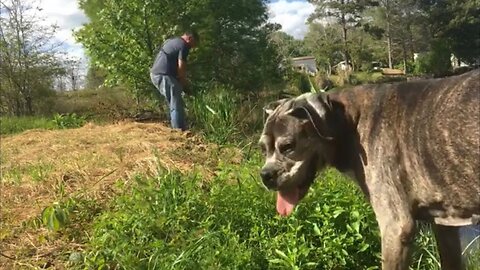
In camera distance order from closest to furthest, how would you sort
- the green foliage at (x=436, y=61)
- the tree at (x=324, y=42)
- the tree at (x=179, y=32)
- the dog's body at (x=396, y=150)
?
the dog's body at (x=396, y=150)
the tree at (x=179, y=32)
the green foliage at (x=436, y=61)
the tree at (x=324, y=42)

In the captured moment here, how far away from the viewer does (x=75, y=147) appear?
35.5 ft

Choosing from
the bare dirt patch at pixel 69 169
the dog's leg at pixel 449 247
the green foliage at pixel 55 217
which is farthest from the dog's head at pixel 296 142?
the green foliage at pixel 55 217

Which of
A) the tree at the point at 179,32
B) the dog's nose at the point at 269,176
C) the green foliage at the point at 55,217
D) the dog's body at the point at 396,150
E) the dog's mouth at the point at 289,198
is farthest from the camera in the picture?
the tree at the point at 179,32

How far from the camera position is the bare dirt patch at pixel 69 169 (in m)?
6.03

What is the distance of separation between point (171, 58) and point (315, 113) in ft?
27.0

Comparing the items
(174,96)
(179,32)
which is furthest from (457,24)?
(174,96)

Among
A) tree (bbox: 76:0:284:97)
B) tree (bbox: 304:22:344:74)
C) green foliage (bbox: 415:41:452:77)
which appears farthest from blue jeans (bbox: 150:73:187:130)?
tree (bbox: 304:22:344:74)

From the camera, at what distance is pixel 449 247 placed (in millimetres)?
4336

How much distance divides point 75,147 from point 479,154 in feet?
28.0

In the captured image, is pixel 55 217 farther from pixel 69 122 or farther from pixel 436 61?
pixel 436 61

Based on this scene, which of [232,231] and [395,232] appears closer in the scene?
[395,232]

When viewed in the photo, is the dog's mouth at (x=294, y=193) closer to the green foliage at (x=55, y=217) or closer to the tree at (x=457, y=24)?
the green foliage at (x=55, y=217)

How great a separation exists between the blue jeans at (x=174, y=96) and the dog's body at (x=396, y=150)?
7.52 meters

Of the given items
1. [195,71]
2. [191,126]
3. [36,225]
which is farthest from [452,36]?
[36,225]
